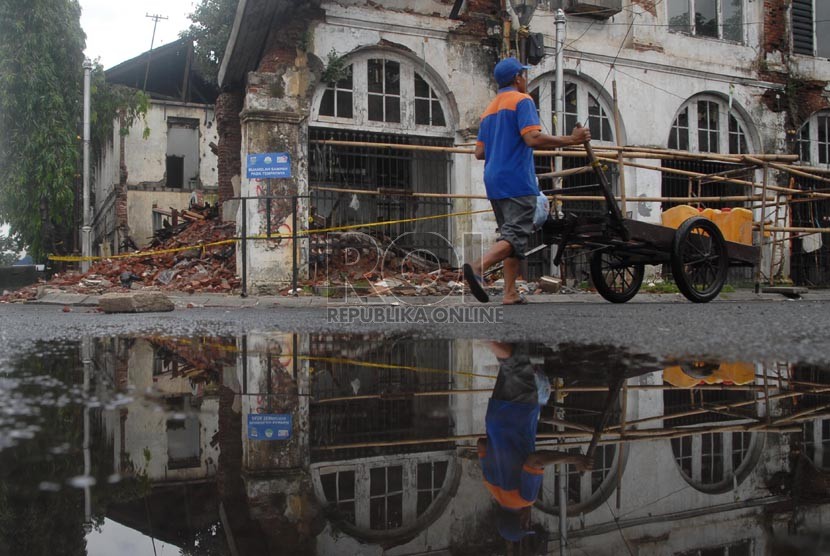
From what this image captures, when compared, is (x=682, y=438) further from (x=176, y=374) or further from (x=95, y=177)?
(x=95, y=177)

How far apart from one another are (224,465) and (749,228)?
9098 millimetres

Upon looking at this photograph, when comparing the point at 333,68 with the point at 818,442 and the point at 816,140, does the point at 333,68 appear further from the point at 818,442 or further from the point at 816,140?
the point at 816,140

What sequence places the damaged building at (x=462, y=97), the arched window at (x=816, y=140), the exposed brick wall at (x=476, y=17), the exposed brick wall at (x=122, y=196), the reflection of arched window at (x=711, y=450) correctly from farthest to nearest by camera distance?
the exposed brick wall at (x=122, y=196) → the arched window at (x=816, y=140) → the exposed brick wall at (x=476, y=17) → the damaged building at (x=462, y=97) → the reflection of arched window at (x=711, y=450)

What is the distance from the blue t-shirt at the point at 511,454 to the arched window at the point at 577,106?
42.8ft

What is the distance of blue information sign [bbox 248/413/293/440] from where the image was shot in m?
1.75

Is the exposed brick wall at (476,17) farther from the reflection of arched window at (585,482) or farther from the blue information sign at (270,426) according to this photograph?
the reflection of arched window at (585,482)

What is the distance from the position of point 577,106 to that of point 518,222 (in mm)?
9726

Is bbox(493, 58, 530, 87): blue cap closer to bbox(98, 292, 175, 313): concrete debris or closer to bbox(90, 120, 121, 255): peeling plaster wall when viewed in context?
bbox(98, 292, 175, 313): concrete debris

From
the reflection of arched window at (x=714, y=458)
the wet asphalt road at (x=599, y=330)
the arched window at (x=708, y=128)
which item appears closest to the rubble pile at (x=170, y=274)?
the wet asphalt road at (x=599, y=330)

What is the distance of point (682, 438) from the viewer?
1676 mm

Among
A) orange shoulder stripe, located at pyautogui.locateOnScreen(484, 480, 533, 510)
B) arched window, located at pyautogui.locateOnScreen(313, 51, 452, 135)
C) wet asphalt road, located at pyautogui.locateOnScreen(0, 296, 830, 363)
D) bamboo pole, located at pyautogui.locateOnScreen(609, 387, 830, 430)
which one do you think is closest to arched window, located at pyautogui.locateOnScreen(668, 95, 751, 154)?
arched window, located at pyautogui.locateOnScreen(313, 51, 452, 135)

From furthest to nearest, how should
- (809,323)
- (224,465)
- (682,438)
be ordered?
(809,323)
(682,438)
(224,465)

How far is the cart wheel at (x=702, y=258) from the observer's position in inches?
280

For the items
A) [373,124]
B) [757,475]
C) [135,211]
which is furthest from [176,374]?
[135,211]
